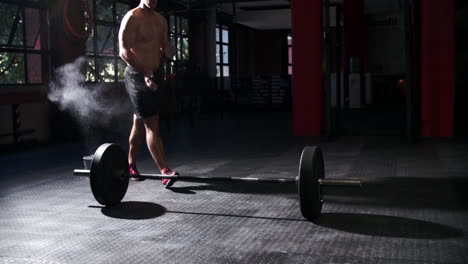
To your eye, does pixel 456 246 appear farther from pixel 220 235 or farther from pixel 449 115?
pixel 449 115

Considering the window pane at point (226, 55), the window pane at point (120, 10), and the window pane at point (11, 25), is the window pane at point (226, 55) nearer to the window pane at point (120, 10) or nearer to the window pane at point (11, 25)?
the window pane at point (120, 10)

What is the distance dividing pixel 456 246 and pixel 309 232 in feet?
1.94

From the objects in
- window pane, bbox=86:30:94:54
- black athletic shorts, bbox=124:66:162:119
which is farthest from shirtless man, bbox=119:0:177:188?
window pane, bbox=86:30:94:54

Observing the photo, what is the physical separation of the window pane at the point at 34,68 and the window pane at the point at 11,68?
129 mm

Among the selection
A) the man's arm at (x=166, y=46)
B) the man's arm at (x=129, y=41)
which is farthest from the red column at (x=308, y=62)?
the man's arm at (x=129, y=41)

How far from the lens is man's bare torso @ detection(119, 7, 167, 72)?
129 inches

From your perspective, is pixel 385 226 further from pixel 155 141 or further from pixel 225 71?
pixel 225 71

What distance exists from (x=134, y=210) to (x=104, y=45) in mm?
5659

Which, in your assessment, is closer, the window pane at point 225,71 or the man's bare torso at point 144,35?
the man's bare torso at point 144,35

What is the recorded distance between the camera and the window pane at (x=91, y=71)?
747 cm

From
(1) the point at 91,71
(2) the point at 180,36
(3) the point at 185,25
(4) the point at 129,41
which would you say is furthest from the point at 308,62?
(3) the point at 185,25

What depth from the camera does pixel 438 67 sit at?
5.71 m

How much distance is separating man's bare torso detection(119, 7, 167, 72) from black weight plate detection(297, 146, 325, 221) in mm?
1361

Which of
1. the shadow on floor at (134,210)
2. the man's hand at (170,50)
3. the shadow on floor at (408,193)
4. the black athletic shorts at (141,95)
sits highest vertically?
the man's hand at (170,50)
